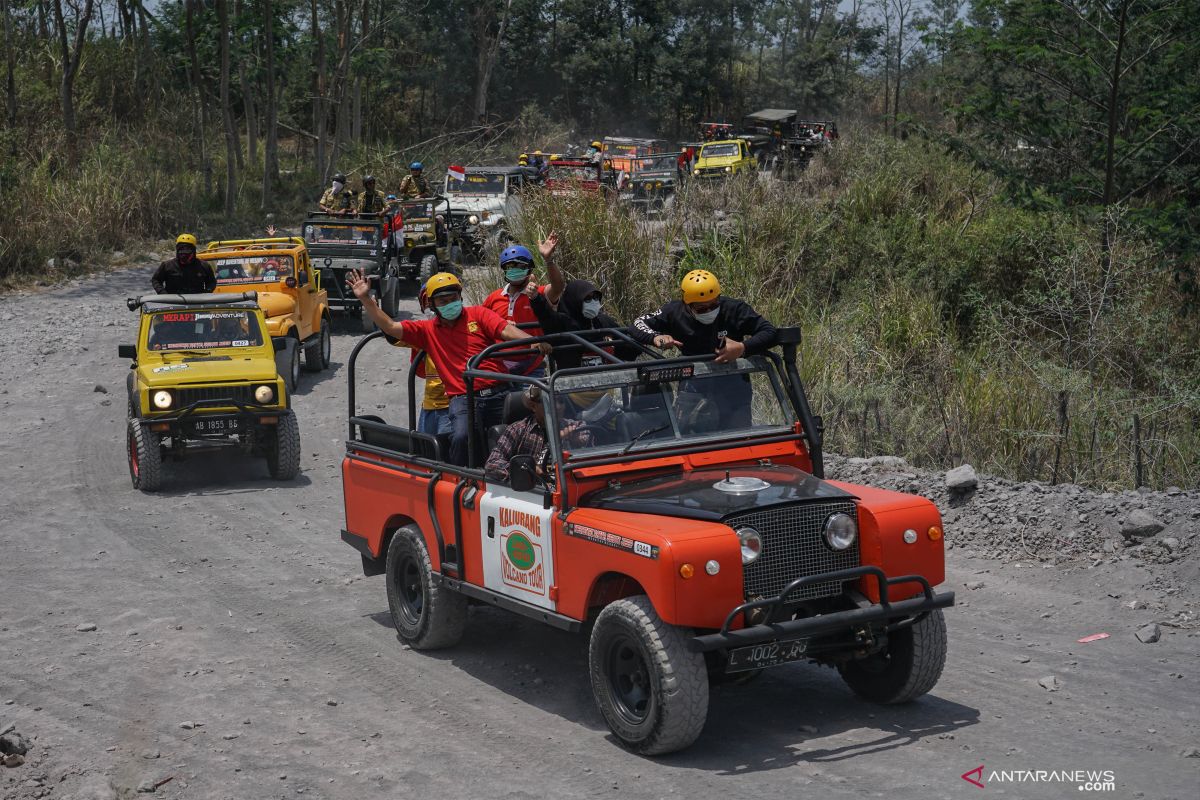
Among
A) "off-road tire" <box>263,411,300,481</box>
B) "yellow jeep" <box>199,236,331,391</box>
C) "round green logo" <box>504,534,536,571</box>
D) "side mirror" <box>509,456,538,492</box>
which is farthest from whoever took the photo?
"yellow jeep" <box>199,236,331,391</box>

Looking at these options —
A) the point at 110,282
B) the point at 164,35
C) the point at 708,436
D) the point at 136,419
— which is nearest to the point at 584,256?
the point at 136,419

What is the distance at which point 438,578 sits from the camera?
7.53m

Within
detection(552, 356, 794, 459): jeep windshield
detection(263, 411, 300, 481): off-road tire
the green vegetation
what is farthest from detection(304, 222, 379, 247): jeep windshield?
detection(552, 356, 794, 459): jeep windshield

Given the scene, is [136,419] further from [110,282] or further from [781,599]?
[110,282]

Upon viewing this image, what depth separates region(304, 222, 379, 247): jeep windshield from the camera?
2119 centimetres

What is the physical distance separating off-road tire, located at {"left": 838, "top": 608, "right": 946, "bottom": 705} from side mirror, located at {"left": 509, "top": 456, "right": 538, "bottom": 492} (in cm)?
199

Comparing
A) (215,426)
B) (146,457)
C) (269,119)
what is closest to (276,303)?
(215,426)

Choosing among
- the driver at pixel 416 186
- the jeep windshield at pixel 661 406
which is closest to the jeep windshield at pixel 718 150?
the driver at pixel 416 186

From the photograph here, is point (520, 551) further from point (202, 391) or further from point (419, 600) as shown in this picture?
point (202, 391)

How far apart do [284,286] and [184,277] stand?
84.0 inches

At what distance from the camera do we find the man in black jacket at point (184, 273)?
15.3 meters

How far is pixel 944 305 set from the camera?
1867 centimetres

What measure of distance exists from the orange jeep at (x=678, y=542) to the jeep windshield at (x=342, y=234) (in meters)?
13.9

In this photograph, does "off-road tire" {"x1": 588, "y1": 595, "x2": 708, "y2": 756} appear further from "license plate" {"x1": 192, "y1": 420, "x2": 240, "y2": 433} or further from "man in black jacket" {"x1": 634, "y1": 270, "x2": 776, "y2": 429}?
"license plate" {"x1": 192, "y1": 420, "x2": 240, "y2": 433}
